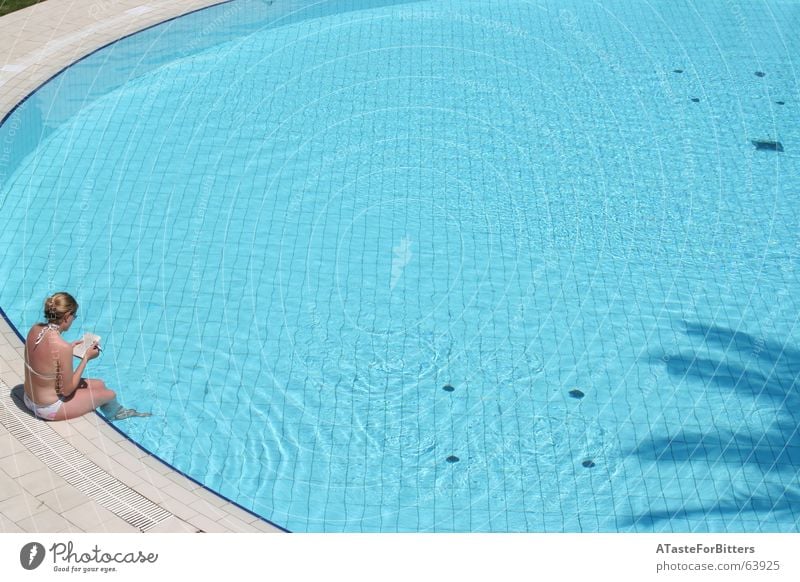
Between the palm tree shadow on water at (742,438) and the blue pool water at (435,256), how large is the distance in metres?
0.02

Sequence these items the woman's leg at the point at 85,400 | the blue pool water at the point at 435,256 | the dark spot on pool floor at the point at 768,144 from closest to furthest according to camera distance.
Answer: the woman's leg at the point at 85,400
the blue pool water at the point at 435,256
the dark spot on pool floor at the point at 768,144

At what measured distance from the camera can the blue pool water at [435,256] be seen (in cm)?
881

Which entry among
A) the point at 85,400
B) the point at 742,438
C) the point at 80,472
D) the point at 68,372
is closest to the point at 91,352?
the point at 68,372

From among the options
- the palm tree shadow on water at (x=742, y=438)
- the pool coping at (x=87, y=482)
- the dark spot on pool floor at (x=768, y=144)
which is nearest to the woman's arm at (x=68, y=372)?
the pool coping at (x=87, y=482)

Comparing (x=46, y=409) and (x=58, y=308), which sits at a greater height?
(x=58, y=308)

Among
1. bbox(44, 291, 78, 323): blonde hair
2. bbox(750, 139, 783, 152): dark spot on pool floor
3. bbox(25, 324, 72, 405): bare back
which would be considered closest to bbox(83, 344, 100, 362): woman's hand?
bbox(25, 324, 72, 405): bare back

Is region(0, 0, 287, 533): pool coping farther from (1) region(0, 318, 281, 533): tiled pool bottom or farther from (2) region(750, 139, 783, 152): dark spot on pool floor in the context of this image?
(2) region(750, 139, 783, 152): dark spot on pool floor

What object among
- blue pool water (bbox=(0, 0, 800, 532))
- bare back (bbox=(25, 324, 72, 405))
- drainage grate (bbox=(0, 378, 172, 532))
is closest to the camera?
drainage grate (bbox=(0, 378, 172, 532))

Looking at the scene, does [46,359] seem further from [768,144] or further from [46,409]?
[768,144]

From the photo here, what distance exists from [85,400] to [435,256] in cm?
404

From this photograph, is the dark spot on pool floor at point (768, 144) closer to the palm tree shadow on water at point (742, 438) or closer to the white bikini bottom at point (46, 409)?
the palm tree shadow on water at point (742, 438)

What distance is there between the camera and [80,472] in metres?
7.79

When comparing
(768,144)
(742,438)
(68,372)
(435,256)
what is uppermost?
(68,372)

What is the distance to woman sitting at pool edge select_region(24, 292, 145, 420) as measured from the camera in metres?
7.91
